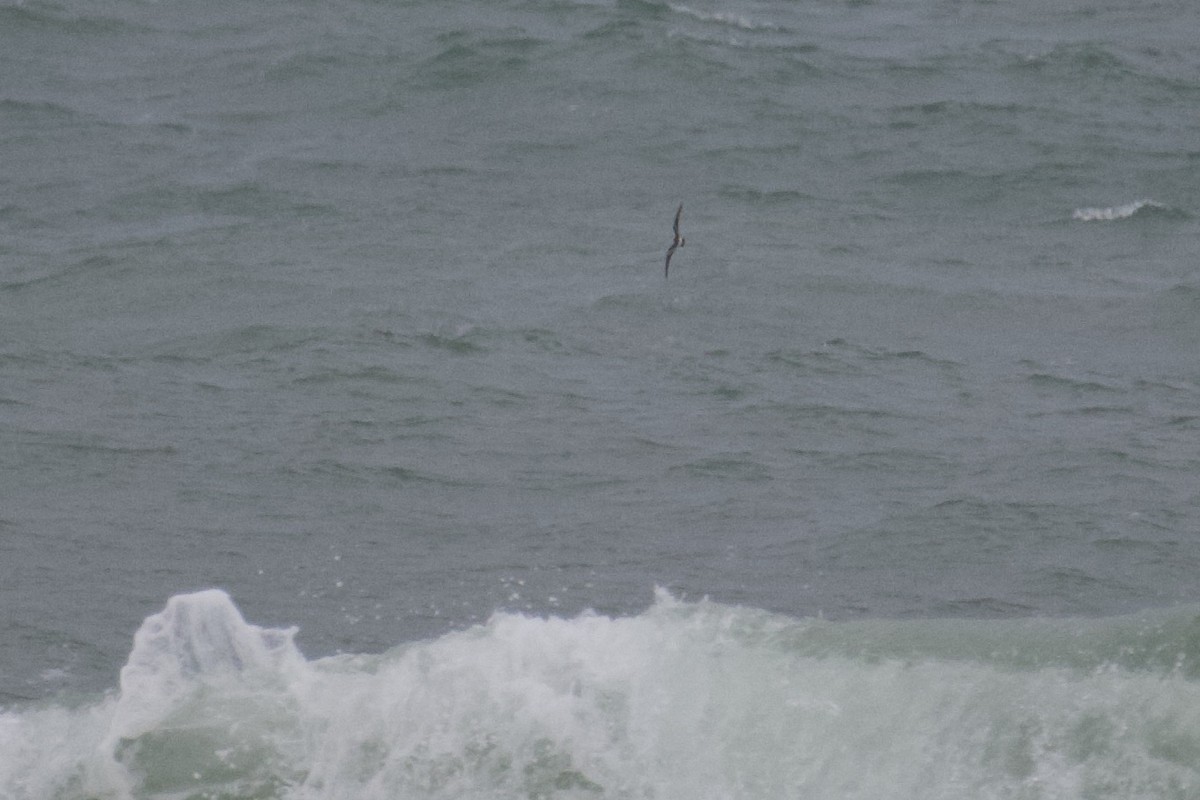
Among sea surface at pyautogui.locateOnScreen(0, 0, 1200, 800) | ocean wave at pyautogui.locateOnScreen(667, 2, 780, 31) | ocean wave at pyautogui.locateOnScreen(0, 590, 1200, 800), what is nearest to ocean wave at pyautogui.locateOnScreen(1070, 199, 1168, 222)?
sea surface at pyautogui.locateOnScreen(0, 0, 1200, 800)

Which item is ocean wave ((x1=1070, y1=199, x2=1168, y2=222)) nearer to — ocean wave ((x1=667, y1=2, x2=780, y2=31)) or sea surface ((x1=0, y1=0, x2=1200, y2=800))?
sea surface ((x1=0, y1=0, x2=1200, y2=800))

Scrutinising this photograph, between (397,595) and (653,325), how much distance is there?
451 cm

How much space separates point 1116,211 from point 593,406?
618 cm

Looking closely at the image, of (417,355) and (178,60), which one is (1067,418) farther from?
(178,60)

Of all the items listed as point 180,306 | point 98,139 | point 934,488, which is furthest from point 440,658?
point 98,139

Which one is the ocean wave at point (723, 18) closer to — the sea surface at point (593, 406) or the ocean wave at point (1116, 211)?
the sea surface at point (593, 406)

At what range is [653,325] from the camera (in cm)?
1422

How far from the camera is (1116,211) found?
56.4 feet

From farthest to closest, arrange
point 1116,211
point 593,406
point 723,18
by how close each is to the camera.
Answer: point 723,18
point 1116,211
point 593,406

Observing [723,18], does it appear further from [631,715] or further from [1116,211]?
[631,715]

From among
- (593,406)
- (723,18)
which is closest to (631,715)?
(593,406)

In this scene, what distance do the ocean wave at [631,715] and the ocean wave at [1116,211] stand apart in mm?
8382

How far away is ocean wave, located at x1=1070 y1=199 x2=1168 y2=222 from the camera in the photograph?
55.9 feet

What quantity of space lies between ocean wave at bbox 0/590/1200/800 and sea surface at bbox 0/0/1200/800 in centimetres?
2
